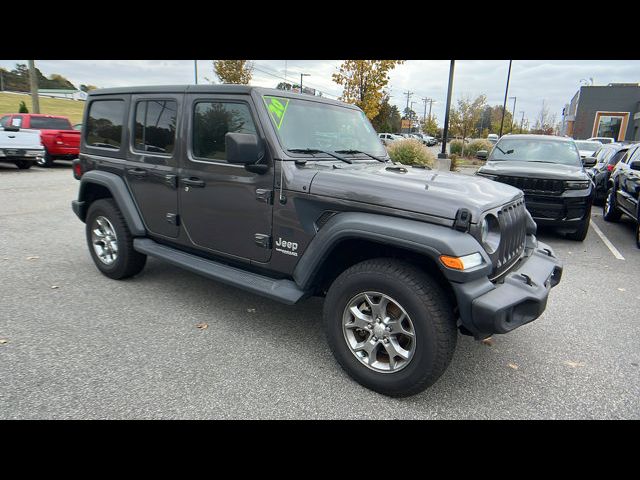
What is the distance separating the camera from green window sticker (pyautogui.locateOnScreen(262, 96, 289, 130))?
11.3 feet

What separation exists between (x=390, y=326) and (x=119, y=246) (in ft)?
10.3

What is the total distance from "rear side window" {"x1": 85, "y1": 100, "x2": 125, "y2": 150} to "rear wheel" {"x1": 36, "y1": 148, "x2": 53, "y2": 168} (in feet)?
36.4

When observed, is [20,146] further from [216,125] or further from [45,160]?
[216,125]

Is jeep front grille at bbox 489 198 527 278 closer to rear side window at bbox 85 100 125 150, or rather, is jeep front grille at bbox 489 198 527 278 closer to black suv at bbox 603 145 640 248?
rear side window at bbox 85 100 125 150

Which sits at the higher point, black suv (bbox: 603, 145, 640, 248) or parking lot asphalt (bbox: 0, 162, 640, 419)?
black suv (bbox: 603, 145, 640, 248)

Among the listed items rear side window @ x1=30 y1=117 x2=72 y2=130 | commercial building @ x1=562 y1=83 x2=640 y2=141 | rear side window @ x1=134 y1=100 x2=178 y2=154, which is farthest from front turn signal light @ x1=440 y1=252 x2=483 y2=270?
commercial building @ x1=562 y1=83 x2=640 y2=141

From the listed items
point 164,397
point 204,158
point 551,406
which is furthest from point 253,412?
point 204,158

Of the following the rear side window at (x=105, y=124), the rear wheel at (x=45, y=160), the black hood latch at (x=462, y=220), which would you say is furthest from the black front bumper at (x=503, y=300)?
the rear wheel at (x=45, y=160)

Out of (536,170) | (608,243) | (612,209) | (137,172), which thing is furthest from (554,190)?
(137,172)

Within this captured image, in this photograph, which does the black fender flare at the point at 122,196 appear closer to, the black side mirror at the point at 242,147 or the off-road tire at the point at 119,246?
the off-road tire at the point at 119,246

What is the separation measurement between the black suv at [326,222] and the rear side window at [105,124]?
0.08 feet

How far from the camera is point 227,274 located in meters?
3.61
